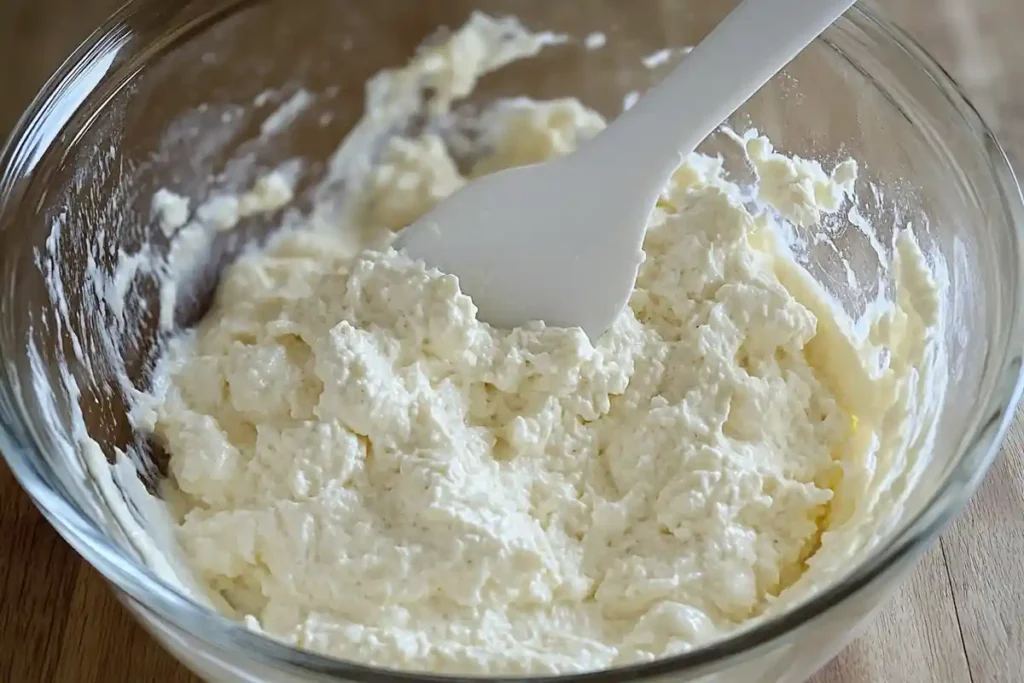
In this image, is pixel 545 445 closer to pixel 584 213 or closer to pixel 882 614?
pixel 584 213

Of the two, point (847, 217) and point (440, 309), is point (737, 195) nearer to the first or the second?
point (847, 217)

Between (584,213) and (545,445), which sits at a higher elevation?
(584,213)

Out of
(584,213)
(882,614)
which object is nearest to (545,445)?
(584,213)

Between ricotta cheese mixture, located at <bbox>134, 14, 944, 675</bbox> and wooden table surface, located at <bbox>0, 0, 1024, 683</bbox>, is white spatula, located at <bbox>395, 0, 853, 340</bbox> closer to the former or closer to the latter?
ricotta cheese mixture, located at <bbox>134, 14, 944, 675</bbox>

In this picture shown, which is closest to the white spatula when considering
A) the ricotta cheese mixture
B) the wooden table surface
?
the ricotta cheese mixture

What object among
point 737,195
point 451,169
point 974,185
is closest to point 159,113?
point 451,169

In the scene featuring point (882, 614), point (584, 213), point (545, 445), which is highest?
point (584, 213)

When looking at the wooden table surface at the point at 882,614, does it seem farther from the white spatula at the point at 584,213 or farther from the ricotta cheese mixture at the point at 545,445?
the white spatula at the point at 584,213

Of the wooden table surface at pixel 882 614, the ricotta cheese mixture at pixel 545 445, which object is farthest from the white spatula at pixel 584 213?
the wooden table surface at pixel 882 614
